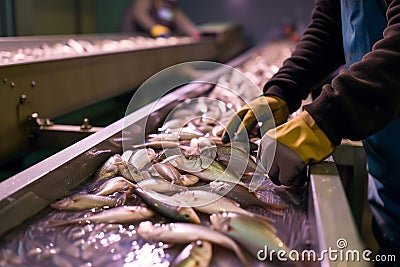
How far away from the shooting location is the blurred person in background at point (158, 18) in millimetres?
7441

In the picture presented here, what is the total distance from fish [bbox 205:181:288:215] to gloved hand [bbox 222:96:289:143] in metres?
0.36

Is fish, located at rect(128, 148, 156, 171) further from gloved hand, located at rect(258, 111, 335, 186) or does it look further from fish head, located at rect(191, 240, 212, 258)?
fish head, located at rect(191, 240, 212, 258)

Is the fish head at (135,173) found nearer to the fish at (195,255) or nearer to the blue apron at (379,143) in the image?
the fish at (195,255)

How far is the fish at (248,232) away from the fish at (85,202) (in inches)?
11.5

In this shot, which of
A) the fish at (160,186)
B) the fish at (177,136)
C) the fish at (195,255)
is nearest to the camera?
the fish at (195,255)

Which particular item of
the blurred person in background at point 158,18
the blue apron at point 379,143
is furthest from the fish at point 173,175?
the blurred person in background at point 158,18

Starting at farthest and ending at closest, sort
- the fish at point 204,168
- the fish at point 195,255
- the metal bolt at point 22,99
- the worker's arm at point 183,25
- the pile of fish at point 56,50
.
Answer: the worker's arm at point 183,25, the pile of fish at point 56,50, the metal bolt at point 22,99, the fish at point 204,168, the fish at point 195,255

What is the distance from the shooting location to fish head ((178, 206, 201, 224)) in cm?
109

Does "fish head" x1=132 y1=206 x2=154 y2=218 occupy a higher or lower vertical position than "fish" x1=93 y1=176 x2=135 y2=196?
higher

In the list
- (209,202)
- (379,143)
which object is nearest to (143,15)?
(379,143)

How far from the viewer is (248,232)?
1.01 metres

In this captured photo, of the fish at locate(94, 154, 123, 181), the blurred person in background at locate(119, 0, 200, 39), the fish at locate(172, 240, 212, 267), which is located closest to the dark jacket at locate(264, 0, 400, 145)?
the fish at locate(172, 240, 212, 267)

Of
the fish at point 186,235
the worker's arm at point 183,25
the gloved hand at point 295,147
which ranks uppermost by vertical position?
the gloved hand at point 295,147

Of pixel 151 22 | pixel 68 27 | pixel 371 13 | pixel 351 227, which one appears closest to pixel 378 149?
pixel 371 13
